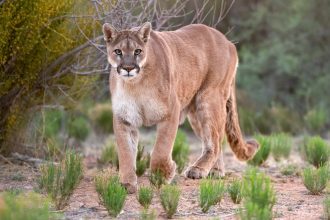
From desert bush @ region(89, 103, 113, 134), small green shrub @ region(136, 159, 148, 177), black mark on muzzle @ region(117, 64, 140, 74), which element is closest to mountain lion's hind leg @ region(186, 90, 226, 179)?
small green shrub @ region(136, 159, 148, 177)

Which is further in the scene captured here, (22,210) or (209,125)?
(209,125)

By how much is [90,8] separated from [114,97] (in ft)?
6.22

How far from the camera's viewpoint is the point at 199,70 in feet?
28.9

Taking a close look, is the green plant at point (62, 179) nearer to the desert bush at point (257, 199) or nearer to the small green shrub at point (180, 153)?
the desert bush at point (257, 199)

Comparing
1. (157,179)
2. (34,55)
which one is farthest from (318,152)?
(34,55)

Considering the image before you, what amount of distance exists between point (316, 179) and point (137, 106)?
1839 mm

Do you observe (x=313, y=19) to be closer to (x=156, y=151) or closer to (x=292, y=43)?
(x=292, y=43)

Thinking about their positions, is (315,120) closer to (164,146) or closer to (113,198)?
(164,146)

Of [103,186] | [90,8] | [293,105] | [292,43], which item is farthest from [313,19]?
[103,186]

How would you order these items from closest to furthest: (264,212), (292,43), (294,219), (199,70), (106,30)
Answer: (264,212) → (294,219) → (106,30) → (199,70) → (292,43)

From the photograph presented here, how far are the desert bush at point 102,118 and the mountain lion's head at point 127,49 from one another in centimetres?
757

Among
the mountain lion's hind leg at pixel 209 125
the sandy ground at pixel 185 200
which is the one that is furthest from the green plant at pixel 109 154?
the mountain lion's hind leg at pixel 209 125

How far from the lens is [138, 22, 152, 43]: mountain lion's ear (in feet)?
24.8

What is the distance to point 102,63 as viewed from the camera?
979cm
